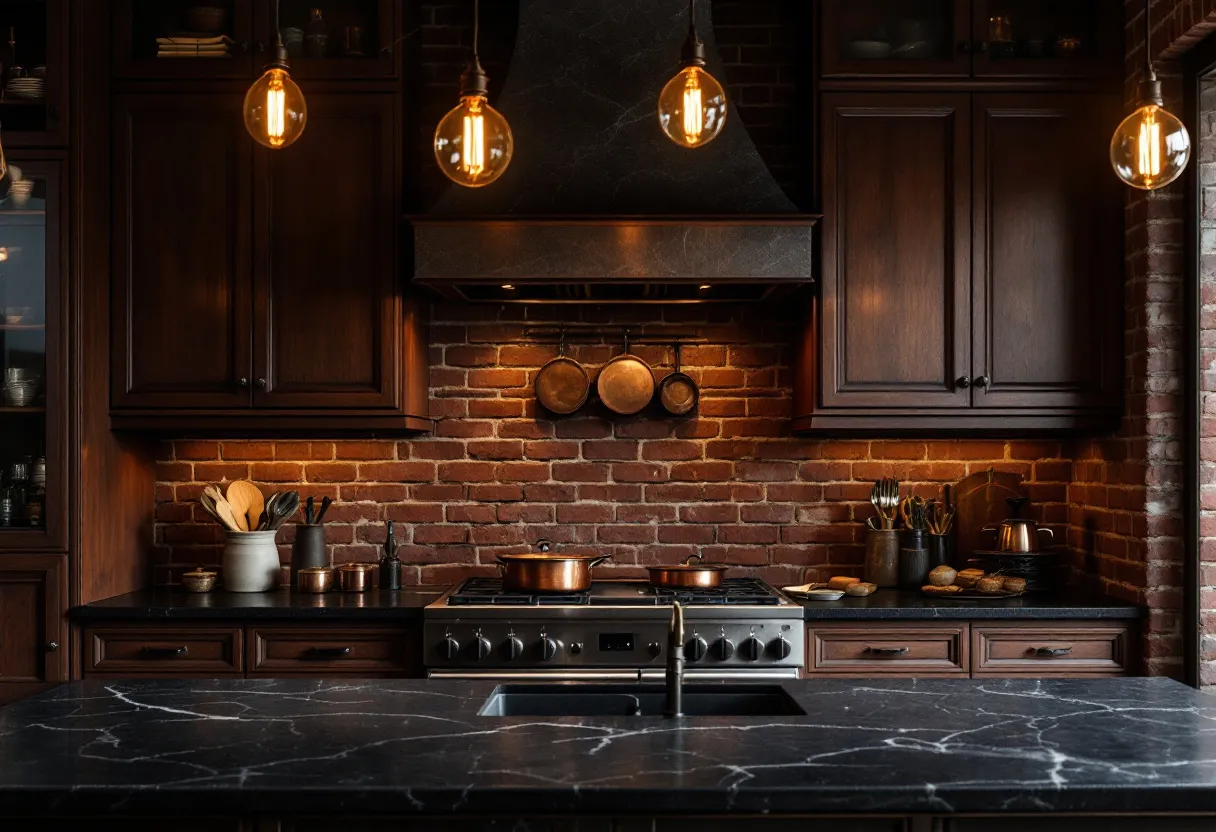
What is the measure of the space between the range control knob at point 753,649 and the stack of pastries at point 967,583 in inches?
28.9

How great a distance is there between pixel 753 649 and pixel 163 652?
5.99 feet

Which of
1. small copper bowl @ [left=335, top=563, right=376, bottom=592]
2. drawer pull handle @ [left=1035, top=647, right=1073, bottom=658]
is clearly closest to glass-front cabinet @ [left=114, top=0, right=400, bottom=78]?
small copper bowl @ [left=335, top=563, right=376, bottom=592]

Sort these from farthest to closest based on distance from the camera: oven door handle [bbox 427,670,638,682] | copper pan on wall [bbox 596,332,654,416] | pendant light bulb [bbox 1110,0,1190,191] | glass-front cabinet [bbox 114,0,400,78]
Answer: copper pan on wall [bbox 596,332,654,416] < glass-front cabinet [bbox 114,0,400,78] < oven door handle [bbox 427,670,638,682] < pendant light bulb [bbox 1110,0,1190,191]

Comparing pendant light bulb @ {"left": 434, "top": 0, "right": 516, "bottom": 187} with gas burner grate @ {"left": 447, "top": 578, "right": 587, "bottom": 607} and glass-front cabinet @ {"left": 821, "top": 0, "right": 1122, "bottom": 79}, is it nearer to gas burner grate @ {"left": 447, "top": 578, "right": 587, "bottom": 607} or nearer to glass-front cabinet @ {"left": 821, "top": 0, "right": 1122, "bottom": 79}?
gas burner grate @ {"left": 447, "top": 578, "right": 587, "bottom": 607}

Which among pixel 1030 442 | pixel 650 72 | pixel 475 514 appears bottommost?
pixel 475 514

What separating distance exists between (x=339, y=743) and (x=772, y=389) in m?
2.55

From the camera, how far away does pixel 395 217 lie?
366 cm

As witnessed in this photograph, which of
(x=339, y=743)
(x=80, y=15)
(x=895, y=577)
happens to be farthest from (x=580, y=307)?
(x=339, y=743)

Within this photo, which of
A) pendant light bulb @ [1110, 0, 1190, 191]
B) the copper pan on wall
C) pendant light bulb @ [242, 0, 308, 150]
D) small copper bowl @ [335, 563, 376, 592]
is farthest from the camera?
the copper pan on wall

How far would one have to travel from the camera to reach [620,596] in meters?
3.58

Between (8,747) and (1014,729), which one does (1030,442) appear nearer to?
(1014,729)

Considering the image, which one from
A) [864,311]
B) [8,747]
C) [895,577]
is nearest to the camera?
[8,747]

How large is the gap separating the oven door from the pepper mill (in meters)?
0.59

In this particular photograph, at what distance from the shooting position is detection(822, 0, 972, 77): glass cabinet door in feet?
12.0
